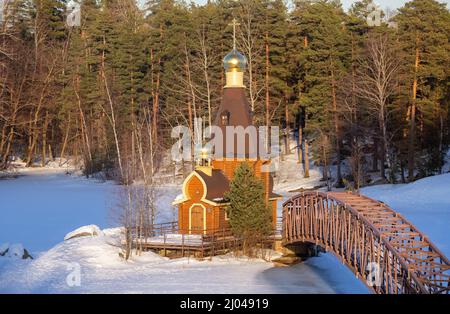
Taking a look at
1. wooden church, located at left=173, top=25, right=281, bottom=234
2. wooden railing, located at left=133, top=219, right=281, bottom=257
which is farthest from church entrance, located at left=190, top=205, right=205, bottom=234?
wooden railing, located at left=133, top=219, right=281, bottom=257

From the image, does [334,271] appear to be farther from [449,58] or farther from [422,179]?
[449,58]

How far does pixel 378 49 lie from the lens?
37.6 metres

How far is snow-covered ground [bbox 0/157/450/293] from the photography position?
1875cm

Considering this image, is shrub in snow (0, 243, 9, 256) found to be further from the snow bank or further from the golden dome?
the golden dome

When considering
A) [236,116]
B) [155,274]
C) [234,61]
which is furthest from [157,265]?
[234,61]

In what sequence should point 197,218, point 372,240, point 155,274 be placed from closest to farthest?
1. point 372,240
2. point 155,274
3. point 197,218

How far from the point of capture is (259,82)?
43.7 metres

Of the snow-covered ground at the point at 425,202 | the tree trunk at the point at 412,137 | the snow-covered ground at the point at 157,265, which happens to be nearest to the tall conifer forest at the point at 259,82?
the tree trunk at the point at 412,137

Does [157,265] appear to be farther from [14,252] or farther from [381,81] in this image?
[381,81]

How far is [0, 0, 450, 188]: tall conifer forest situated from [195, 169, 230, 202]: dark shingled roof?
3.46 metres

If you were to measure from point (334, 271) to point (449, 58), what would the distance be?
2128 cm

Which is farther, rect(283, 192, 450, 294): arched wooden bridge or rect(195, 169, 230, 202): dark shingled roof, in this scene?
rect(195, 169, 230, 202): dark shingled roof

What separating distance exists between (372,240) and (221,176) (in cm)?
1040
